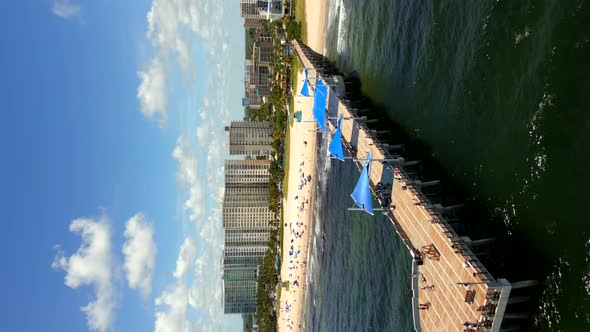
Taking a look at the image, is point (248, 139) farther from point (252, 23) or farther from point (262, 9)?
point (252, 23)

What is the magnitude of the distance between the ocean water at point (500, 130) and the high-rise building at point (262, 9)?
68.8m

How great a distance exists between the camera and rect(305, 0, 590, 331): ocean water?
73.5ft

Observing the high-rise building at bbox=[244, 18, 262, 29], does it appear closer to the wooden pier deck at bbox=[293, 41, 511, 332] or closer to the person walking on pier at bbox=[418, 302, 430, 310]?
the wooden pier deck at bbox=[293, 41, 511, 332]

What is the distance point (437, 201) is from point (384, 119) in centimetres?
1522

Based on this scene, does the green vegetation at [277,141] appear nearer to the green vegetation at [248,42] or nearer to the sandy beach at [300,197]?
the sandy beach at [300,197]

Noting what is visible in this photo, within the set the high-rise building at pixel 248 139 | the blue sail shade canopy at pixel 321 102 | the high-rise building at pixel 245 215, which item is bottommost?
the high-rise building at pixel 245 215

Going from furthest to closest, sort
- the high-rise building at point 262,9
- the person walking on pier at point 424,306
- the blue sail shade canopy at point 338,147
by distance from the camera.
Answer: the high-rise building at point 262,9, the blue sail shade canopy at point 338,147, the person walking on pier at point 424,306

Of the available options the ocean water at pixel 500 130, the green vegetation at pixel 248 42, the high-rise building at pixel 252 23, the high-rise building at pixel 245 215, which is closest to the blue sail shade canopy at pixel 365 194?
the ocean water at pixel 500 130

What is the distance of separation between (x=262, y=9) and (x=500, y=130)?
109 metres

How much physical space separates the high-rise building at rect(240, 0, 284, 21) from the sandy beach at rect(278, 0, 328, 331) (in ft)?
80.5

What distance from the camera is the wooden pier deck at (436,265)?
24.8 meters

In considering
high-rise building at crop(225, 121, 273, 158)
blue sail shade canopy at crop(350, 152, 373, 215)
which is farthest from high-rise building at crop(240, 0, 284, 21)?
blue sail shade canopy at crop(350, 152, 373, 215)

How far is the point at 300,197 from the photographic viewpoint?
304 ft

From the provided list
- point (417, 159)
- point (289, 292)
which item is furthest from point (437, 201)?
point (289, 292)
